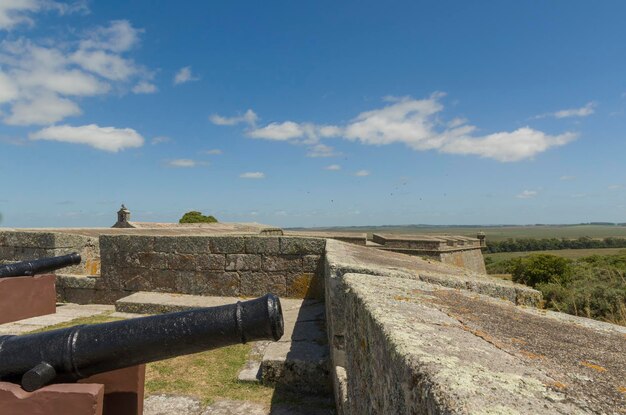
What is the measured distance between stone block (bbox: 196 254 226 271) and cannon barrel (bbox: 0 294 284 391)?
5088 millimetres

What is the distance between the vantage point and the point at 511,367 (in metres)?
1.14

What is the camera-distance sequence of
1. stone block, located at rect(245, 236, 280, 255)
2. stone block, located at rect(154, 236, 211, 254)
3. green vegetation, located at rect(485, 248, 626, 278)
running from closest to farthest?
stone block, located at rect(245, 236, 280, 255) → stone block, located at rect(154, 236, 211, 254) → green vegetation, located at rect(485, 248, 626, 278)

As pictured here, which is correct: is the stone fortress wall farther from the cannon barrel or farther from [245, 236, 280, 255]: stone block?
[245, 236, 280, 255]: stone block

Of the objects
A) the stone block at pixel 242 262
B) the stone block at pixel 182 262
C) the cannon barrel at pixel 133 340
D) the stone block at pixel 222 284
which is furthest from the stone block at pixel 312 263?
the cannon barrel at pixel 133 340

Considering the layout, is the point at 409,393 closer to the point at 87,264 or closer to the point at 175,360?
the point at 175,360

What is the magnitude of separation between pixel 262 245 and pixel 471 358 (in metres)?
6.48

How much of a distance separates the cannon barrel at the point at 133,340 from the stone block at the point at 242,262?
4934 millimetres

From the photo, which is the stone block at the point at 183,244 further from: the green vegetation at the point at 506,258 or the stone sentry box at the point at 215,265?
the green vegetation at the point at 506,258

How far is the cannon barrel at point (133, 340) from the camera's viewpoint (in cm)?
252

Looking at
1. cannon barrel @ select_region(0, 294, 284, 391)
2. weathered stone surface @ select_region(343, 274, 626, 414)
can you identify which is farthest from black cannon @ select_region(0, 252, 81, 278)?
weathered stone surface @ select_region(343, 274, 626, 414)

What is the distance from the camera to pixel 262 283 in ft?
24.8

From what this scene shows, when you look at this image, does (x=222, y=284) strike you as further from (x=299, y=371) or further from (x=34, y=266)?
(x=299, y=371)

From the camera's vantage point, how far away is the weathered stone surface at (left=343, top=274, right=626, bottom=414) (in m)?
0.92

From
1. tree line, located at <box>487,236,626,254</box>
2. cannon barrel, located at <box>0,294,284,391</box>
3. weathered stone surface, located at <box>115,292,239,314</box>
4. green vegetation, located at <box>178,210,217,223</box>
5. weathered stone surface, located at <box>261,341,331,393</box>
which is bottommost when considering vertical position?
tree line, located at <box>487,236,626,254</box>
